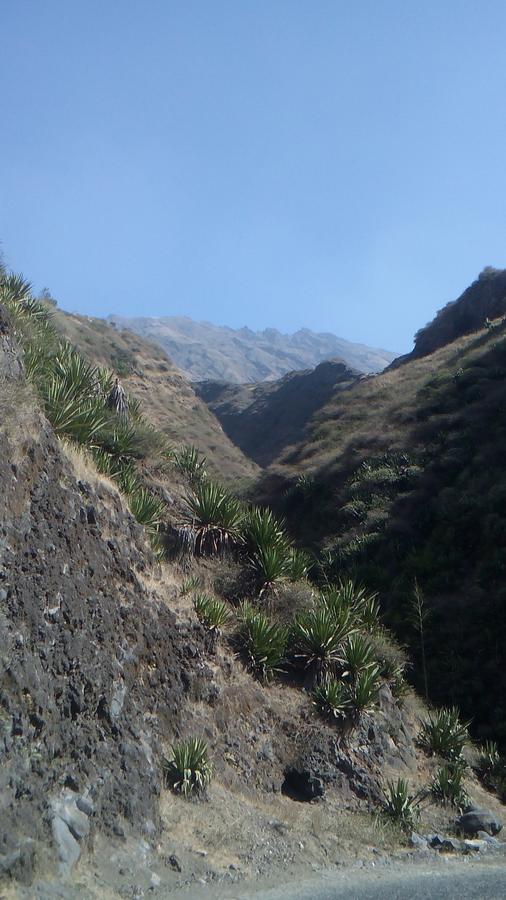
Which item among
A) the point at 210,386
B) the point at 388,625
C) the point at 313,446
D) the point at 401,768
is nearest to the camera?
the point at 401,768

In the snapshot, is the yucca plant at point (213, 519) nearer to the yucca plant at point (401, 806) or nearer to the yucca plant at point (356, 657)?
the yucca plant at point (356, 657)

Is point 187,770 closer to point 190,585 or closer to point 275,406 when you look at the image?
point 190,585

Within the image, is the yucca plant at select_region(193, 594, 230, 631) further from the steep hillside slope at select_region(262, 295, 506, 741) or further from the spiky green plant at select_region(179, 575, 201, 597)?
the steep hillside slope at select_region(262, 295, 506, 741)

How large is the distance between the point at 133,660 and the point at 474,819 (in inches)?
214

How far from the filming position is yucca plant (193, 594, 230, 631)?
12.6 m

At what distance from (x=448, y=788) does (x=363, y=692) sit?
6.05 ft

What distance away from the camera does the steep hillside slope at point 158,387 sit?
144ft

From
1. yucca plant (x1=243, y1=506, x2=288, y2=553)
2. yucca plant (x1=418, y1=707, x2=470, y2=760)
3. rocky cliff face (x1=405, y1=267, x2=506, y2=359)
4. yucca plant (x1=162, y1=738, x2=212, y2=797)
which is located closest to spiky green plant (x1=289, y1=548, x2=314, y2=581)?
yucca plant (x1=243, y1=506, x2=288, y2=553)

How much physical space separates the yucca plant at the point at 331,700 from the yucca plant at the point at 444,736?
1890mm

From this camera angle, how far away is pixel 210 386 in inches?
3356

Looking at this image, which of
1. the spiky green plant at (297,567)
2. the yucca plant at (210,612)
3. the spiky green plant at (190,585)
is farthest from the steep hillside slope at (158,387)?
the yucca plant at (210,612)

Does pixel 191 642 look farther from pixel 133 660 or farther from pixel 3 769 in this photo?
pixel 3 769

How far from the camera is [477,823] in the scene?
11.5 metres

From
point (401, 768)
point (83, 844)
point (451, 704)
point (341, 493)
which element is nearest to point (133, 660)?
point (83, 844)
